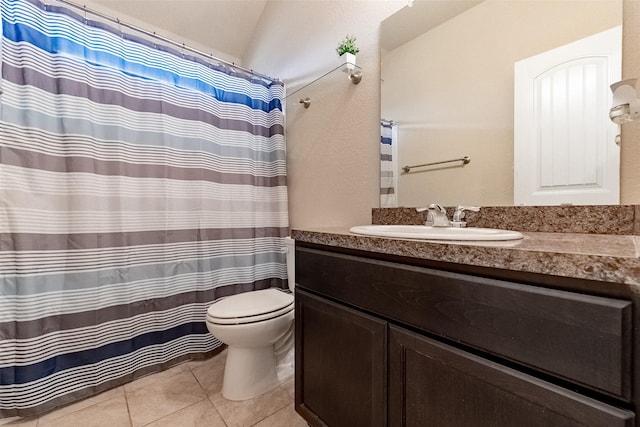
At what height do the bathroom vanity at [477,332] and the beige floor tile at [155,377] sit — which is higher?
the bathroom vanity at [477,332]

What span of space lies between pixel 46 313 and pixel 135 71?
1.27 meters

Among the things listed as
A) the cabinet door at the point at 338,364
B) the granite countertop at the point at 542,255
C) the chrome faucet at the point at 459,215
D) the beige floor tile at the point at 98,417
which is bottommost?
the beige floor tile at the point at 98,417

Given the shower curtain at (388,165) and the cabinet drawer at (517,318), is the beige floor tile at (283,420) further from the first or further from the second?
the shower curtain at (388,165)

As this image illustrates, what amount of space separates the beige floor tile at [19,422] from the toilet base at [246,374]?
2.60 feet

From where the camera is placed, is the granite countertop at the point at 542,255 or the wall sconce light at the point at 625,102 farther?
the wall sconce light at the point at 625,102

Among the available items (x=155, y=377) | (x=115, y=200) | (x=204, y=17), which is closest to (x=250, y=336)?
(x=155, y=377)

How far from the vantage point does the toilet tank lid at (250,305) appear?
1.35 m

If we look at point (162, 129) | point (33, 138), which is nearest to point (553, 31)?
point (162, 129)

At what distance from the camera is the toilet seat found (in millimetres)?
1329

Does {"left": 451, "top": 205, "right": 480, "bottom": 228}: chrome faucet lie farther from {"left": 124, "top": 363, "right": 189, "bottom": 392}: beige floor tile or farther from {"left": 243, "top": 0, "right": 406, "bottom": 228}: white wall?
{"left": 124, "top": 363, "right": 189, "bottom": 392}: beige floor tile

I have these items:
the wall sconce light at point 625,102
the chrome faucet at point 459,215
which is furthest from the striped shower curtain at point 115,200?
the wall sconce light at point 625,102

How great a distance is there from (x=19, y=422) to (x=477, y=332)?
1883 millimetres

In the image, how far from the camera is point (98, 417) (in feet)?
4.19

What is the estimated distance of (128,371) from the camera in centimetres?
152
